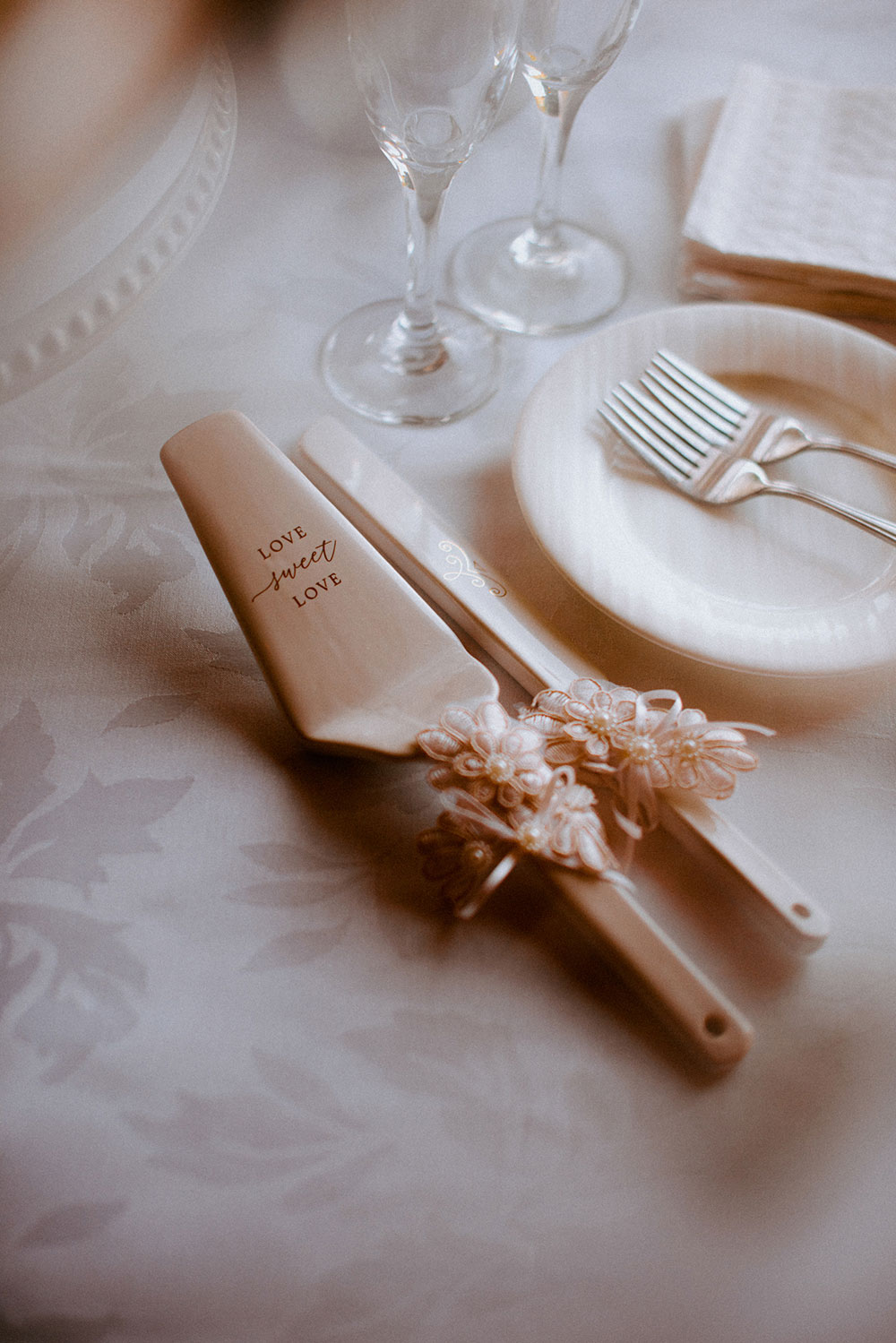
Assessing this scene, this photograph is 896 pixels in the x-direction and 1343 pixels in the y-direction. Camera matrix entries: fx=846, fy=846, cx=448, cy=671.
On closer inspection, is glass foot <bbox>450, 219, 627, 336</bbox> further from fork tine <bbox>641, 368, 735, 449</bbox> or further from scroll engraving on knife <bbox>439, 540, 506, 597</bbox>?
scroll engraving on knife <bbox>439, 540, 506, 597</bbox>

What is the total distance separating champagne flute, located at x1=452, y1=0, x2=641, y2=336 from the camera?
0.48m

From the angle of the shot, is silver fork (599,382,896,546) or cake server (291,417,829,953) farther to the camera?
silver fork (599,382,896,546)

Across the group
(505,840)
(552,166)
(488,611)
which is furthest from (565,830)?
(552,166)

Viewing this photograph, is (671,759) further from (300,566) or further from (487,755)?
(300,566)

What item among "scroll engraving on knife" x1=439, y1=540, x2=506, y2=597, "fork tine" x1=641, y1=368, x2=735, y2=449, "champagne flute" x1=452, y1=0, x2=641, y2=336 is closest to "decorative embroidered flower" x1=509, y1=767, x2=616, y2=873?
"scroll engraving on knife" x1=439, y1=540, x2=506, y2=597

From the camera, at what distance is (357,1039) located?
0.30 metres

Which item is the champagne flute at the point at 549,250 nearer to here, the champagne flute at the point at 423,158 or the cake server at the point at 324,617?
the champagne flute at the point at 423,158

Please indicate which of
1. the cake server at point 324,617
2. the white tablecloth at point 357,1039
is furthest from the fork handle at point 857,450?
the cake server at point 324,617

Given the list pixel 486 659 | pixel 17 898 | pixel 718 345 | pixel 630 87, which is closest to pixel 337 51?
pixel 630 87

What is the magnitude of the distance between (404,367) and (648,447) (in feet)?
0.59

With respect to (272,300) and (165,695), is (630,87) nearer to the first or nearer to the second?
(272,300)

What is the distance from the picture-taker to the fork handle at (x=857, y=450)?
0.44m

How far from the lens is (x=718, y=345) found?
19.3 inches

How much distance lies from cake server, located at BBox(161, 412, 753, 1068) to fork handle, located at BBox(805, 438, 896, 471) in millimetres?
233
